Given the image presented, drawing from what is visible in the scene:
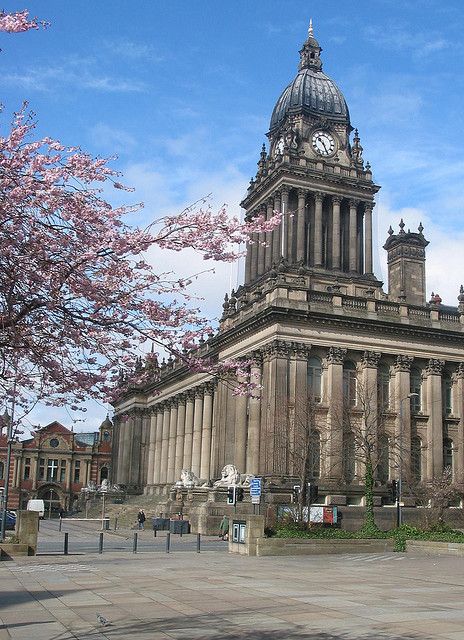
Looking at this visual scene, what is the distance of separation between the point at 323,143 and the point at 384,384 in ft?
98.8

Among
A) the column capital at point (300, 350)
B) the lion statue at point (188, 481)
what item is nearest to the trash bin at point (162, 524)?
the lion statue at point (188, 481)

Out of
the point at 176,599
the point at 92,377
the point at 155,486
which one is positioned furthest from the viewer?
the point at 155,486

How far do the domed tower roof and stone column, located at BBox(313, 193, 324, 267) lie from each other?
A: 35.1 ft

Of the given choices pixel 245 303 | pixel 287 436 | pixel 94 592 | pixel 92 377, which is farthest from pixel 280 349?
pixel 92 377

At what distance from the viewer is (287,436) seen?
5594 cm

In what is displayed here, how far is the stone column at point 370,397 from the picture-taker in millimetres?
53438

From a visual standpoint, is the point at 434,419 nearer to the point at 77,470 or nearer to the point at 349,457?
the point at 349,457

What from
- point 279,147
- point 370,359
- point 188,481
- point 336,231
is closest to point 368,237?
point 336,231

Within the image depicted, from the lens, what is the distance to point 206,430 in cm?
7788

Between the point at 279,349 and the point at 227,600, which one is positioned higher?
the point at 279,349

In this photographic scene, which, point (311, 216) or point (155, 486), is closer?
point (311, 216)

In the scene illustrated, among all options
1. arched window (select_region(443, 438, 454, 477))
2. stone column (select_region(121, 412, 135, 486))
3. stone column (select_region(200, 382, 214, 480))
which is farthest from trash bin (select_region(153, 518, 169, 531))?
stone column (select_region(121, 412, 135, 486))

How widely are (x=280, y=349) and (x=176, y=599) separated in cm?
3999

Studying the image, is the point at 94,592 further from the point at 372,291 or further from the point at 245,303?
the point at 372,291
